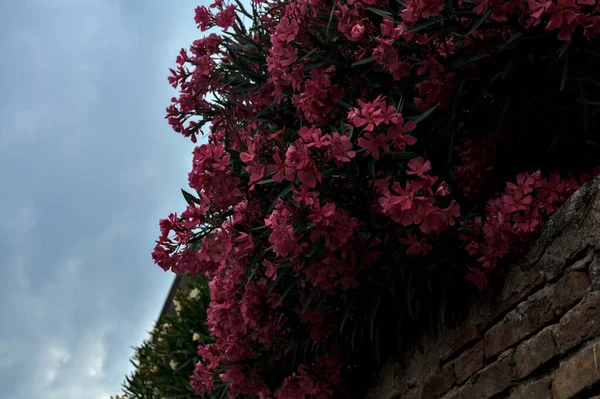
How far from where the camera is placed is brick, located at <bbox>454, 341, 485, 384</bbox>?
2.59 metres

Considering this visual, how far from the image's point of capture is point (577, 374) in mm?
2115

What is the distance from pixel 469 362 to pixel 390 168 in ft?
2.48

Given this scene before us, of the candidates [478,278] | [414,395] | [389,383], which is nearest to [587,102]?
[478,278]

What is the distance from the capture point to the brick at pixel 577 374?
2.05 metres

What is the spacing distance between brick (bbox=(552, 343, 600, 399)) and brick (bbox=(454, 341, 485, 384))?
393mm

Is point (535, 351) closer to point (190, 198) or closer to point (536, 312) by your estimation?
point (536, 312)

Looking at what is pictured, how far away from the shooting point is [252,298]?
10.4ft

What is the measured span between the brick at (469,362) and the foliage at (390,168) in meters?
0.19

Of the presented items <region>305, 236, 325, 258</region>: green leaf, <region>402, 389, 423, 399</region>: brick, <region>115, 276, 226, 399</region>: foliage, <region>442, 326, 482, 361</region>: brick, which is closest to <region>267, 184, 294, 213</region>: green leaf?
<region>305, 236, 325, 258</region>: green leaf

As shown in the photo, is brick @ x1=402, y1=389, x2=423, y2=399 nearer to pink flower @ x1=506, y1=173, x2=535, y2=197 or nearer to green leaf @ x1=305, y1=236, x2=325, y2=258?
green leaf @ x1=305, y1=236, x2=325, y2=258

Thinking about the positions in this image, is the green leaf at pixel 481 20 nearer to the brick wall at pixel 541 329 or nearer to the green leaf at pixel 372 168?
the green leaf at pixel 372 168

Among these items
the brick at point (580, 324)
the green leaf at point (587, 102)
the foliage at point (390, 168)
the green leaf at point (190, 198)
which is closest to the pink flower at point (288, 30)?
the foliage at point (390, 168)

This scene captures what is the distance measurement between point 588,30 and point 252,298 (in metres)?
1.70

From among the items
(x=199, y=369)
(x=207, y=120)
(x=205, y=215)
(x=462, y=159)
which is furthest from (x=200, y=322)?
(x=462, y=159)
